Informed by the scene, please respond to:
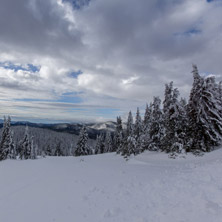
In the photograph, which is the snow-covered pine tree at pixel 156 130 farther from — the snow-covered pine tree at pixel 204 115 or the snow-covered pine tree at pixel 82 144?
the snow-covered pine tree at pixel 82 144

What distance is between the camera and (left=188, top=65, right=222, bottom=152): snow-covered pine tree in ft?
62.1

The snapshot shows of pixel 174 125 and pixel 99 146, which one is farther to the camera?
pixel 99 146

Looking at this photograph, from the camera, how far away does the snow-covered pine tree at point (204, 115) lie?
18922 millimetres

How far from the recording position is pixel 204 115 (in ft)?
63.9

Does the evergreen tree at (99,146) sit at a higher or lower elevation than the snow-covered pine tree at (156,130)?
lower

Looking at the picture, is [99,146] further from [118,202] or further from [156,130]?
[118,202]

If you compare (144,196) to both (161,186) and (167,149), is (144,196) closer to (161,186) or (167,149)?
(161,186)

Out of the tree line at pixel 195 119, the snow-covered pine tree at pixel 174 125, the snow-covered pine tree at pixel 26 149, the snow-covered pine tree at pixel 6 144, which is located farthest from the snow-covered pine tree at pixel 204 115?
the snow-covered pine tree at pixel 26 149

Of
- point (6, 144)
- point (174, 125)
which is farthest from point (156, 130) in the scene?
point (6, 144)

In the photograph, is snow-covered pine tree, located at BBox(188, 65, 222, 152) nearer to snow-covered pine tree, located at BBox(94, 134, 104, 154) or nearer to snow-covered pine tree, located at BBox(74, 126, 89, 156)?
snow-covered pine tree, located at BBox(74, 126, 89, 156)

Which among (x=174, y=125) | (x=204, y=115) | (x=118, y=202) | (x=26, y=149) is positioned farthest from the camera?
(x=26, y=149)

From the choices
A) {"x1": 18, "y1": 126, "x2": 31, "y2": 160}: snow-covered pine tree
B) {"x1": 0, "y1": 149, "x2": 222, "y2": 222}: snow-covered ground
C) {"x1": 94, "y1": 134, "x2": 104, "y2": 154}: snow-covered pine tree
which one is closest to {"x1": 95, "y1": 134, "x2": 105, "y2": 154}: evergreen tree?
{"x1": 94, "y1": 134, "x2": 104, "y2": 154}: snow-covered pine tree

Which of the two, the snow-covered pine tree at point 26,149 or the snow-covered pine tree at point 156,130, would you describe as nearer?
the snow-covered pine tree at point 156,130

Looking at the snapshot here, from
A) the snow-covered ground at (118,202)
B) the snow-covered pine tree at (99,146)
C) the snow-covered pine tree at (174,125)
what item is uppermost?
the snow-covered pine tree at (174,125)
